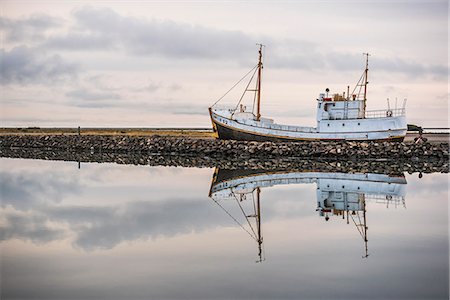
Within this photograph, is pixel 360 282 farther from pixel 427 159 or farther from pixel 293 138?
pixel 293 138

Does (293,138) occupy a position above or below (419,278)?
above

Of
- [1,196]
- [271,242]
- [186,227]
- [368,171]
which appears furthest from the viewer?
[368,171]

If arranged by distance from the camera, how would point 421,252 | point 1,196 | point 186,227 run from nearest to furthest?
point 421,252 → point 186,227 → point 1,196

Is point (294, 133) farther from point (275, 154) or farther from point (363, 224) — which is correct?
point (363, 224)

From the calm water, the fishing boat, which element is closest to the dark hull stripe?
the fishing boat

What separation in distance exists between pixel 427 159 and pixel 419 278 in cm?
3146

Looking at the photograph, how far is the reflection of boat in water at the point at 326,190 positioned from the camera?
56.3 feet

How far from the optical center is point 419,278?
10383 millimetres

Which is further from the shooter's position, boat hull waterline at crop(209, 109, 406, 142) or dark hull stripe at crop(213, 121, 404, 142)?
dark hull stripe at crop(213, 121, 404, 142)

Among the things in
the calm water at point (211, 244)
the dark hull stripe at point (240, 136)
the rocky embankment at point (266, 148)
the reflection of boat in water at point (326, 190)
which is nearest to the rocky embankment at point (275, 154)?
the rocky embankment at point (266, 148)

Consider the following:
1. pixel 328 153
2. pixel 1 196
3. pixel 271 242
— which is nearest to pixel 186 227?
pixel 271 242

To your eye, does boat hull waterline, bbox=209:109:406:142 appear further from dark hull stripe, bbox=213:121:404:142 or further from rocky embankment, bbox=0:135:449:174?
rocky embankment, bbox=0:135:449:174

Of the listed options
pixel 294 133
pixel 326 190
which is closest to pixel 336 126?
pixel 294 133

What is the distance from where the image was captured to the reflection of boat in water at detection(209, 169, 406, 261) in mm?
17156
